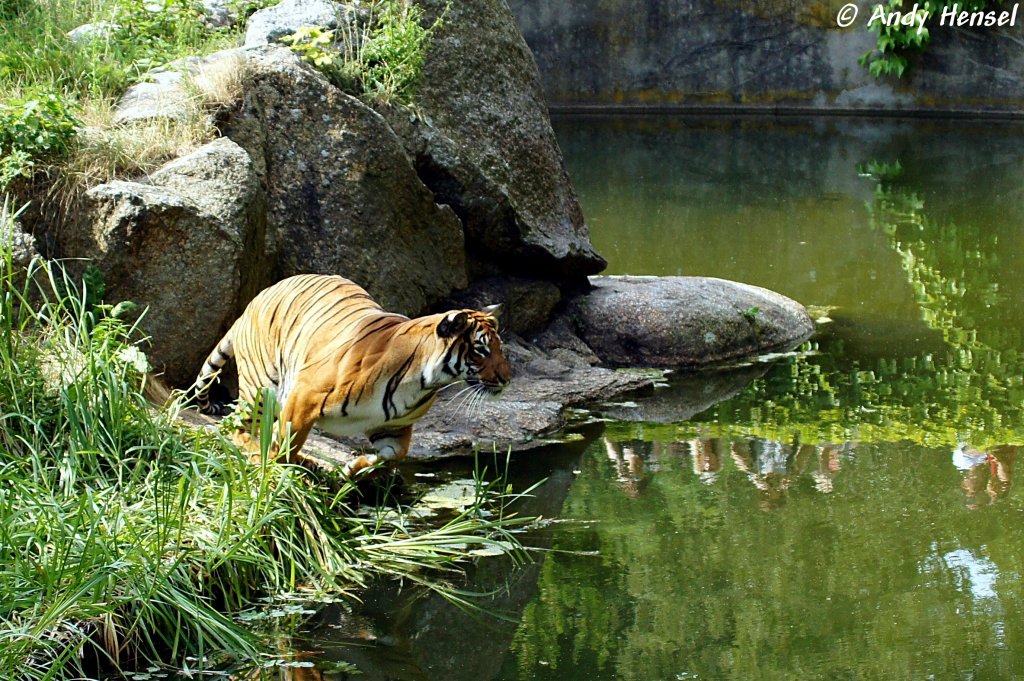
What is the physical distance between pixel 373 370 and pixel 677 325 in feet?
11.0

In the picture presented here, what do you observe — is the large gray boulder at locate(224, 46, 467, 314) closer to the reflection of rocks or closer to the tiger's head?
the tiger's head

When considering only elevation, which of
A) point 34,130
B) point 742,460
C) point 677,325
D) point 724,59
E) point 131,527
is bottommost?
point 742,460

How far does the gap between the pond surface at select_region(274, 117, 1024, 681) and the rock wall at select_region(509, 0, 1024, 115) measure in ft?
27.2

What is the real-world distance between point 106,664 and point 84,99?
3.45m

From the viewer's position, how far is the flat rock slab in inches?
309

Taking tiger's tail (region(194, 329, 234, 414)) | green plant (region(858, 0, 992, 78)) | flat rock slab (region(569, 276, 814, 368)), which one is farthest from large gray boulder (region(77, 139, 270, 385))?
green plant (region(858, 0, 992, 78))

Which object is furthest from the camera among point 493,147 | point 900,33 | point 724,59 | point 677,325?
point 724,59

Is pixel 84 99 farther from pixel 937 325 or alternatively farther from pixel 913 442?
pixel 937 325

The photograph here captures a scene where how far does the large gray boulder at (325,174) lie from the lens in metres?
6.78

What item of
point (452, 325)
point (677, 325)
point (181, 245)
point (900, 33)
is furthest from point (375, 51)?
point (900, 33)

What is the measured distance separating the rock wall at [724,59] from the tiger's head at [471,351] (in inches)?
602

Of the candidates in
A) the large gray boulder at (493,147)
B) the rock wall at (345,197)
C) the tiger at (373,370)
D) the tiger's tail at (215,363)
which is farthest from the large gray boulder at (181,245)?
the large gray boulder at (493,147)

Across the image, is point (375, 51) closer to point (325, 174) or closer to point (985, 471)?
point (325, 174)

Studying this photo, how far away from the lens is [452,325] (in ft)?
16.0
